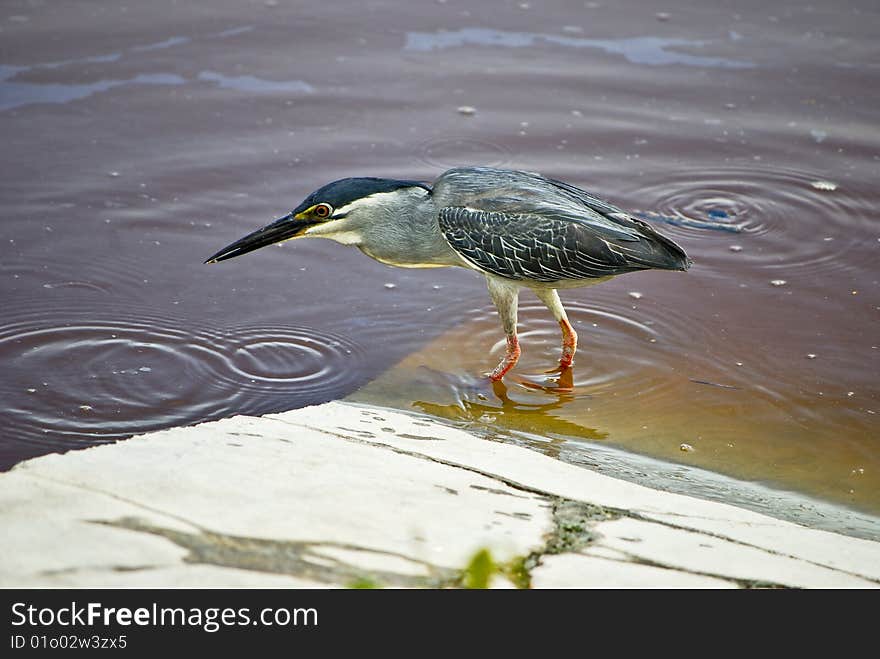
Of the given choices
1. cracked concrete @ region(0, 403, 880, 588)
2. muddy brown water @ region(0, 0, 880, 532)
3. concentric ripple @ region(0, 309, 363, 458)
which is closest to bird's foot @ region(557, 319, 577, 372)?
muddy brown water @ region(0, 0, 880, 532)

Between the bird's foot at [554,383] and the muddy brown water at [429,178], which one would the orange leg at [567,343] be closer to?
the bird's foot at [554,383]

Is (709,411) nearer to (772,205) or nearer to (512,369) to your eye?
(512,369)

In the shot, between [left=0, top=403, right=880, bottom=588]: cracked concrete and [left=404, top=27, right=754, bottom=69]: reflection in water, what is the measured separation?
23.5 feet

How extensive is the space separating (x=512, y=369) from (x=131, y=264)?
2.70 m

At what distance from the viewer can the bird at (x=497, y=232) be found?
581cm

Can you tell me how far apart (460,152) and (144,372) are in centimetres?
378

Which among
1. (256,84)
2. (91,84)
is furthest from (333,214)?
(91,84)

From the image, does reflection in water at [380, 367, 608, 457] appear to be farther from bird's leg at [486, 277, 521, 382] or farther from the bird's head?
the bird's head

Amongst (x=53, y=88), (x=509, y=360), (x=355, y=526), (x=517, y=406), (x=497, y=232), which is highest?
(x=53, y=88)

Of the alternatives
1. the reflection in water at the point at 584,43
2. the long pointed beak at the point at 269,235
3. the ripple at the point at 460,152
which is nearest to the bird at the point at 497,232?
the long pointed beak at the point at 269,235

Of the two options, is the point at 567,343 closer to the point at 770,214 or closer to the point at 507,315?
the point at 507,315

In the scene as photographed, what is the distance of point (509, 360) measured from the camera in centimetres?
610
